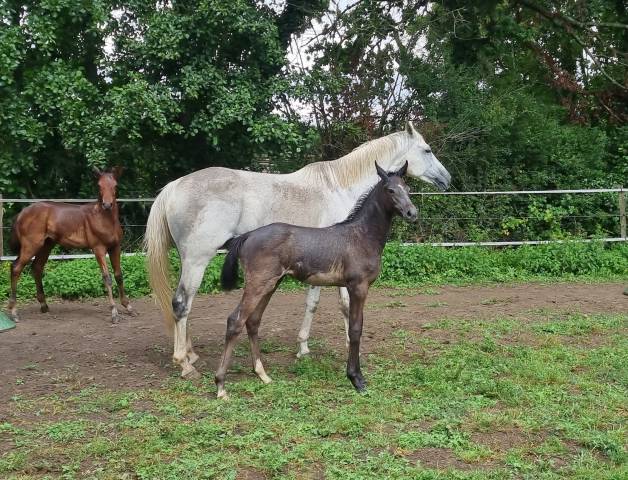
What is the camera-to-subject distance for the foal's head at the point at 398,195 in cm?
501

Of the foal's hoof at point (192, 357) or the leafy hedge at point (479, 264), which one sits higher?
the leafy hedge at point (479, 264)

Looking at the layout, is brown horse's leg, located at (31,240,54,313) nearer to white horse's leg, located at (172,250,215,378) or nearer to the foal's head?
white horse's leg, located at (172,250,215,378)

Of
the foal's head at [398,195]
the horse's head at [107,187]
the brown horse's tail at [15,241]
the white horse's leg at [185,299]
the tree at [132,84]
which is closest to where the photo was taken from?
the foal's head at [398,195]

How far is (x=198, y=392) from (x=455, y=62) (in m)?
11.5

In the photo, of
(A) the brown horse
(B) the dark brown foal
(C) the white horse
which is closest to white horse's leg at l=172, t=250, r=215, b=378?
(C) the white horse

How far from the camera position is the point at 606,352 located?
5.92m

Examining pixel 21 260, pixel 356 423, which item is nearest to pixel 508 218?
pixel 21 260

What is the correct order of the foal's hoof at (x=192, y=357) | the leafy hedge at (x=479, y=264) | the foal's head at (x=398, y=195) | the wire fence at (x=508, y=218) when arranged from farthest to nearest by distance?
the wire fence at (x=508, y=218) → the leafy hedge at (x=479, y=264) → the foal's hoof at (x=192, y=357) → the foal's head at (x=398, y=195)

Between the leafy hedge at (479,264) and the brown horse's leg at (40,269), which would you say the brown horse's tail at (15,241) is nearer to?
the brown horse's leg at (40,269)

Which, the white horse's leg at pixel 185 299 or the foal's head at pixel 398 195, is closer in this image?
the foal's head at pixel 398 195

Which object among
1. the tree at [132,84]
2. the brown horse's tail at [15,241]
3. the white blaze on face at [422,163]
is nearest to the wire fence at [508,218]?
the tree at [132,84]

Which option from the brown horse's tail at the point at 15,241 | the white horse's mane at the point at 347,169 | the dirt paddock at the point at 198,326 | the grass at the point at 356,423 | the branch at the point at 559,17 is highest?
the branch at the point at 559,17

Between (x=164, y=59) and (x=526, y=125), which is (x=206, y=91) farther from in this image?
(x=526, y=125)

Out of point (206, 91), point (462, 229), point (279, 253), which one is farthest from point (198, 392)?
point (462, 229)
